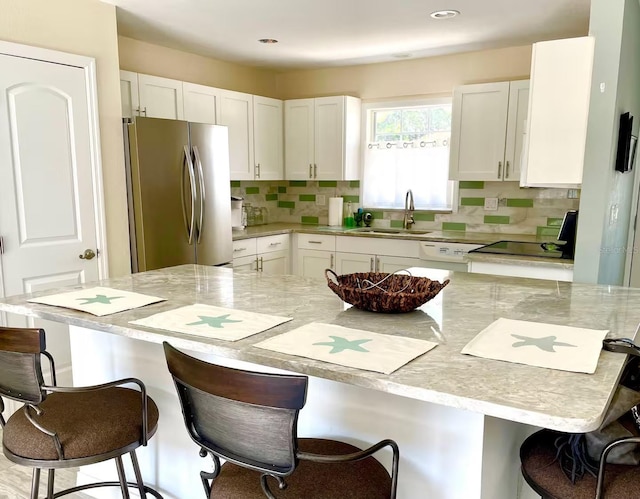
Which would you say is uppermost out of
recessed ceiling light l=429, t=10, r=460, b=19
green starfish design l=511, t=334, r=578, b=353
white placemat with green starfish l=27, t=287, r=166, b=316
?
recessed ceiling light l=429, t=10, r=460, b=19

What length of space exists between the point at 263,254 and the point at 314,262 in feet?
1.67

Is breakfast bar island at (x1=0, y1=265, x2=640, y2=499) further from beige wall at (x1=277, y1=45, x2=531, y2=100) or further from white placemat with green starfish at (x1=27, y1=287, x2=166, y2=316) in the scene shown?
beige wall at (x1=277, y1=45, x2=531, y2=100)

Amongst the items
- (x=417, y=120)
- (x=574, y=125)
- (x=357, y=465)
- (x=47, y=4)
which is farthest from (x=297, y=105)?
(x=357, y=465)

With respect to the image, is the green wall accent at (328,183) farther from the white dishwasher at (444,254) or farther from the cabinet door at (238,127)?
the white dishwasher at (444,254)

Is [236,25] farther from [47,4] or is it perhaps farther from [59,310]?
[59,310]

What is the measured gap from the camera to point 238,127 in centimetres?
452

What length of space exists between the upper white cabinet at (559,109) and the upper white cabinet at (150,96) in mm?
2665

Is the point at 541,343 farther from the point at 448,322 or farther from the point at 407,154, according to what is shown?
the point at 407,154

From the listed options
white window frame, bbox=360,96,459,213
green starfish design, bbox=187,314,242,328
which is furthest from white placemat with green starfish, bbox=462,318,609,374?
white window frame, bbox=360,96,459,213

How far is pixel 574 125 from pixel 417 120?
2412mm

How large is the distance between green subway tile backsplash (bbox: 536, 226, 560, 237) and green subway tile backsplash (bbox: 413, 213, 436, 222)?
3.06ft

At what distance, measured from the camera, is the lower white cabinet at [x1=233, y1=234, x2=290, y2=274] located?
14.1ft

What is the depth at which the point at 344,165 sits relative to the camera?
4797 millimetres

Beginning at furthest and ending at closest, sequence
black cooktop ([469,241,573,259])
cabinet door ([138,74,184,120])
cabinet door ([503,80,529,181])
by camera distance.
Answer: cabinet door ([503,80,529,181]) → cabinet door ([138,74,184,120]) → black cooktop ([469,241,573,259])
